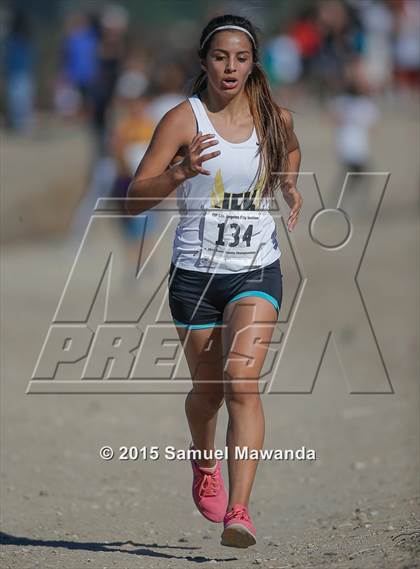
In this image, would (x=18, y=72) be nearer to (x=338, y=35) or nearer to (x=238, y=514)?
(x=338, y=35)

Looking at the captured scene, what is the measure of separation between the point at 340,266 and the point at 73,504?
7.28m

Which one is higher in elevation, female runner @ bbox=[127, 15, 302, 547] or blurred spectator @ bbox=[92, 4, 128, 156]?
blurred spectator @ bbox=[92, 4, 128, 156]

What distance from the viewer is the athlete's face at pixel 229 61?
4.81m

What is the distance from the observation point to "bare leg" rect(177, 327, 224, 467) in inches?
199

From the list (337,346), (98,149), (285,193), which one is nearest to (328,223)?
(98,149)

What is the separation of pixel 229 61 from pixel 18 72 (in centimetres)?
1888

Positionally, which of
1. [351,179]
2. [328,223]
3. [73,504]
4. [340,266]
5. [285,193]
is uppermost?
[351,179]

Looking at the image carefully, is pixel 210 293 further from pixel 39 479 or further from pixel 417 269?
pixel 417 269

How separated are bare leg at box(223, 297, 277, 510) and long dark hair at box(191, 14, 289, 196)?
540 mm

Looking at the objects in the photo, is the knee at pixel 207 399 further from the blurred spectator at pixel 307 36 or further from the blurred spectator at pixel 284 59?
the blurred spectator at pixel 307 36

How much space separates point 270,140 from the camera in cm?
488

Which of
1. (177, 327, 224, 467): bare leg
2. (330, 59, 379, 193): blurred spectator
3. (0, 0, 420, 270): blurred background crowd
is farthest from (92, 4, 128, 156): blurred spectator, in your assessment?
(177, 327, 224, 467): bare leg

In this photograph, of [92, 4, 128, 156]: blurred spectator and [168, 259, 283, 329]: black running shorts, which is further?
[92, 4, 128, 156]: blurred spectator

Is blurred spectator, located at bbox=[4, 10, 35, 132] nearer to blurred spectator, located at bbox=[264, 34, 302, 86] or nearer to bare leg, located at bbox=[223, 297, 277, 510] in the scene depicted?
blurred spectator, located at bbox=[264, 34, 302, 86]
